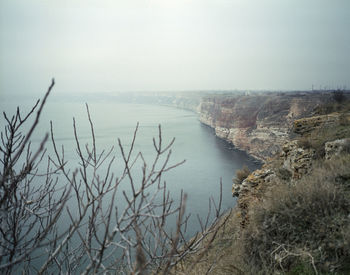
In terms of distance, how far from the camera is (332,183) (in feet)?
9.83

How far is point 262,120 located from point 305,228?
29.5 m

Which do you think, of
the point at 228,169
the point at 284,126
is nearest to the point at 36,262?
the point at 228,169

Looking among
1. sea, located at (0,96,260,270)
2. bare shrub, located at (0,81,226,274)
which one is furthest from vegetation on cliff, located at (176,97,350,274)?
sea, located at (0,96,260,270)

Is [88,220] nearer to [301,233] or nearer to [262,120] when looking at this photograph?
[301,233]

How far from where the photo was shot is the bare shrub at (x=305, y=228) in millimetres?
2297

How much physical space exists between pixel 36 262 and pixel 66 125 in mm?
26609

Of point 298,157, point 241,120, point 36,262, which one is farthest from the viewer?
point 241,120

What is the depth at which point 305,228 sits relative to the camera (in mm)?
2729

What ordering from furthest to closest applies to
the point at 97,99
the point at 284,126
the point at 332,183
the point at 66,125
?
the point at 97,99 → the point at 66,125 → the point at 284,126 → the point at 332,183

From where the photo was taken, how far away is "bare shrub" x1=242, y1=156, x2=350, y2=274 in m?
2.30

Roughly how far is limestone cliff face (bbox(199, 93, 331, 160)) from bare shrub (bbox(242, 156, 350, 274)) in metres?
18.9

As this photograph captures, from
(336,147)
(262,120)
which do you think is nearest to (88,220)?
(336,147)

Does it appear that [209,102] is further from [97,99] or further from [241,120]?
[97,99]

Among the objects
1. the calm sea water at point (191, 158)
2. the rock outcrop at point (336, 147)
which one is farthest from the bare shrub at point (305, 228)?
the calm sea water at point (191, 158)
